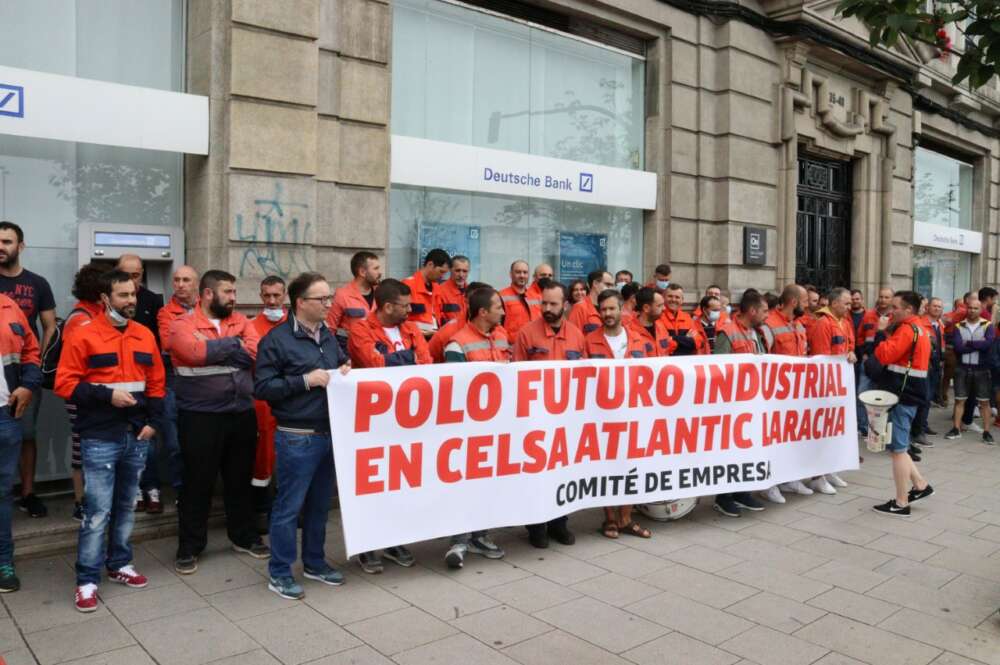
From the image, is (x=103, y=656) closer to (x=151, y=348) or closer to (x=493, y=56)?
(x=151, y=348)

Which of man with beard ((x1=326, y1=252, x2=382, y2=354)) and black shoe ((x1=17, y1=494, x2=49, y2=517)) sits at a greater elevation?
man with beard ((x1=326, y1=252, x2=382, y2=354))

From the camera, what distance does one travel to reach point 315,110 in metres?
8.02

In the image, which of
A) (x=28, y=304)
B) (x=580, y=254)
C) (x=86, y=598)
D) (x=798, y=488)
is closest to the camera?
(x=86, y=598)

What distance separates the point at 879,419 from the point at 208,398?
5.36 metres

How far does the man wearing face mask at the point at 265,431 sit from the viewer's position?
6297mm

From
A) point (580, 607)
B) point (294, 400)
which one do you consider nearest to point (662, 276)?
point (580, 607)

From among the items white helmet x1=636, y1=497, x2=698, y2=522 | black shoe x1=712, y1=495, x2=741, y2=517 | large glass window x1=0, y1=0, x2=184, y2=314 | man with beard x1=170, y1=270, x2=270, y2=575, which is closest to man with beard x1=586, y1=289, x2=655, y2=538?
white helmet x1=636, y1=497, x2=698, y2=522

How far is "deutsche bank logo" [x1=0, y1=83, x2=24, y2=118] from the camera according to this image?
21.3 ft

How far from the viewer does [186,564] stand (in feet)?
18.1

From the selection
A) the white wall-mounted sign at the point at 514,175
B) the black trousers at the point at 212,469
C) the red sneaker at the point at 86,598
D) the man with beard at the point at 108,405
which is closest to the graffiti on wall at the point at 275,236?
the white wall-mounted sign at the point at 514,175

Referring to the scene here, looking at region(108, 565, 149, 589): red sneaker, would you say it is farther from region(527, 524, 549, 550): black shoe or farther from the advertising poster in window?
the advertising poster in window

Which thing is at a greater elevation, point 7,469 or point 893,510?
point 7,469

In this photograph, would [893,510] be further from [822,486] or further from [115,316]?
[115,316]

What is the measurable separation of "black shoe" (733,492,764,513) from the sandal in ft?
3.81
